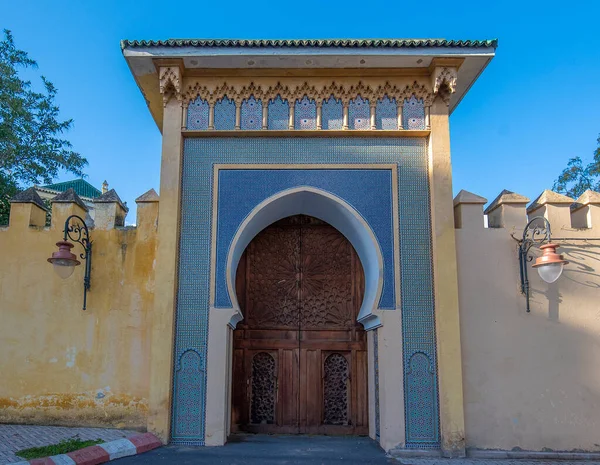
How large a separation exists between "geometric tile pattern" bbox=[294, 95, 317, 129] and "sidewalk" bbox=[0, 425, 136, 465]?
14.5 ft

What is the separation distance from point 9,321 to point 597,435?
7.36m

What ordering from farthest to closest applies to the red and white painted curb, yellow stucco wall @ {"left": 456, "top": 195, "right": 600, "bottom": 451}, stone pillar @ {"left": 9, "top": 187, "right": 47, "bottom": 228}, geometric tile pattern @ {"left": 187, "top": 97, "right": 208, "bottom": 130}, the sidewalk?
geometric tile pattern @ {"left": 187, "top": 97, "right": 208, "bottom": 130} → stone pillar @ {"left": 9, "top": 187, "right": 47, "bottom": 228} → yellow stucco wall @ {"left": 456, "top": 195, "right": 600, "bottom": 451} → the sidewalk → the red and white painted curb

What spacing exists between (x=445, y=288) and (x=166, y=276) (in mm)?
3446

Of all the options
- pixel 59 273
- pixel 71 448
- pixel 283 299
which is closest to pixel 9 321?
pixel 59 273

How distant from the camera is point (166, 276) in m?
6.38

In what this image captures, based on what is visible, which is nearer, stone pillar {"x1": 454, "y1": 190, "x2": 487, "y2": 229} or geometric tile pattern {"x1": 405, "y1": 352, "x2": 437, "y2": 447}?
geometric tile pattern {"x1": 405, "y1": 352, "x2": 437, "y2": 447}

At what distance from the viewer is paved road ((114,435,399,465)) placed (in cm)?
549

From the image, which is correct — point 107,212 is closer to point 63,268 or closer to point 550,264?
point 63,268

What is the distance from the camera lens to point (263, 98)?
6930 mm

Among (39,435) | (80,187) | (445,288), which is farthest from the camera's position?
(80,187)

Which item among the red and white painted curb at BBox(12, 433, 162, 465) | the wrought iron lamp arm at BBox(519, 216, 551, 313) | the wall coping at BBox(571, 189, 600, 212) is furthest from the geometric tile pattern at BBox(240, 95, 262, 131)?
the wall coping at BBox(571, 189, 600, 212)

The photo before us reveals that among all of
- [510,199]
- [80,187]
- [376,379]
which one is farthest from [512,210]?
[80,187]

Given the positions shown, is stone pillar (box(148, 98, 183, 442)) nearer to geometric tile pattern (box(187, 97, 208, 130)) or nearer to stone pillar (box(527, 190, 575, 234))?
geometric tile pattern (box(187, 97, 208, 130))

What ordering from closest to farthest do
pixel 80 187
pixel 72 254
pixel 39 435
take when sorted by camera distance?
pixel 39 435 < pixel 72 254 < pixel 80 187
